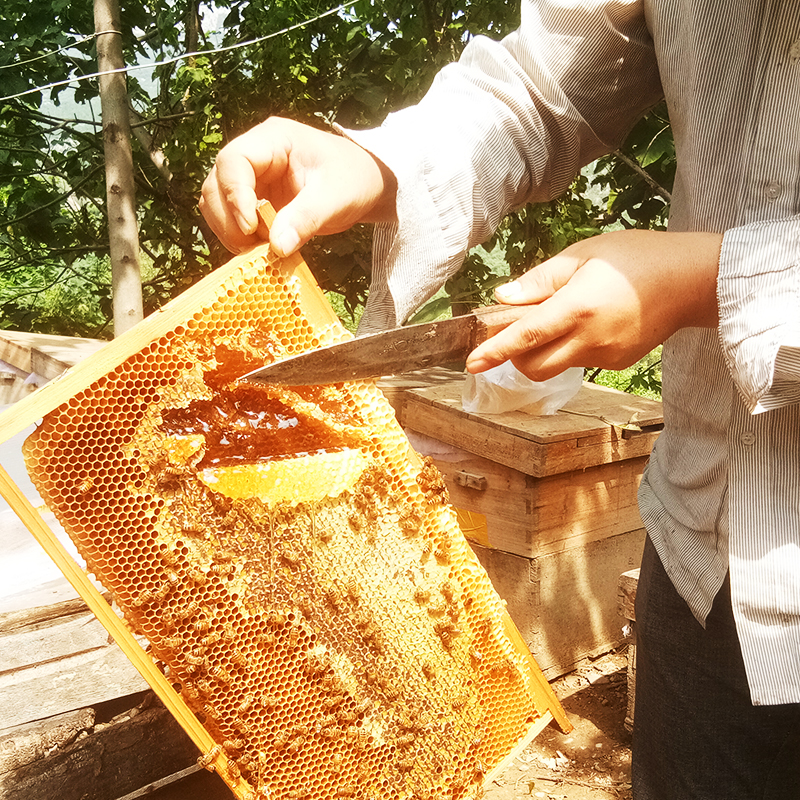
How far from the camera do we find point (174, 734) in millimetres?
2162

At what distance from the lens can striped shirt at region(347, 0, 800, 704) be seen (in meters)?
0.99

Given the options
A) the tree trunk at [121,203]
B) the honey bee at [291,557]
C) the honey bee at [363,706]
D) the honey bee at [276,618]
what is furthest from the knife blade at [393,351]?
the tree trunk at [121,203]

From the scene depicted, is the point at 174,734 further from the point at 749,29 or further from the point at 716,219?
the point at 749,29

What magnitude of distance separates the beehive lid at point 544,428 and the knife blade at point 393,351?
1452mm

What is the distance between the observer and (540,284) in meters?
1.08

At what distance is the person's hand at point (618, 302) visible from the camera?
98cm

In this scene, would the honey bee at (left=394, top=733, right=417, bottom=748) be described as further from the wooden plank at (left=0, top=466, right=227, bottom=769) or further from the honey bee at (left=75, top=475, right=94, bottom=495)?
the honey bee at (left=75, top=475, right=94, bottom=495)

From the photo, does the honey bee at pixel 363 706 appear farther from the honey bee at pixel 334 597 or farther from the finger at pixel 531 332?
the finger at pixel 531 332

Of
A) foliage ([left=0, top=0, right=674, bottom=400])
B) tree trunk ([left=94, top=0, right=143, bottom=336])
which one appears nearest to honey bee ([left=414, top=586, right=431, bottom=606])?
foliage ([left=0, top=0, right=674, bottom=400])

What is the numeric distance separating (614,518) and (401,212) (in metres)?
2.01

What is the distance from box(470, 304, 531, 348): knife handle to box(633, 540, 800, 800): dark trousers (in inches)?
24.9

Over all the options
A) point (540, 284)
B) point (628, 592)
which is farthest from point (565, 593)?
point (540, 284)

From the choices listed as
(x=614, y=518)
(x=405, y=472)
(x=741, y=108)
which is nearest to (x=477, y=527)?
(x=614, y=518)

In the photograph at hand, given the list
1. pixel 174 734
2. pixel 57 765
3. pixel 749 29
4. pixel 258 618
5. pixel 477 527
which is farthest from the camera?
pixel 477 527
